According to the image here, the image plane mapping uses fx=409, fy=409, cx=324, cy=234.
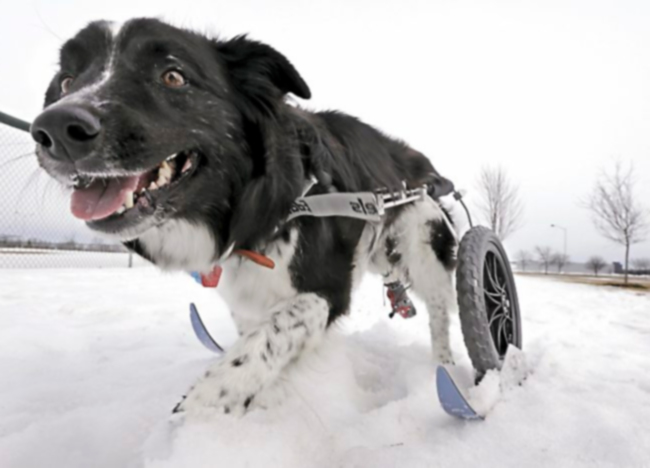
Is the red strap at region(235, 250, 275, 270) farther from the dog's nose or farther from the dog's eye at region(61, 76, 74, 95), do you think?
the dog's eye at region(61, 76, 74, 95)

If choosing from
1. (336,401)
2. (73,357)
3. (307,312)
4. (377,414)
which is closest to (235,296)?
(307,312)

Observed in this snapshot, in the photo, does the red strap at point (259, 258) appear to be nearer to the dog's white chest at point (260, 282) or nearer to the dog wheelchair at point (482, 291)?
the dog's white chest at point (260, 282)

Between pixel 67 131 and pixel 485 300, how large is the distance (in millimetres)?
2302

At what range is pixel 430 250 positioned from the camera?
322cm

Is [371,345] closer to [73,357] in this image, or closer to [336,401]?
[336,401]

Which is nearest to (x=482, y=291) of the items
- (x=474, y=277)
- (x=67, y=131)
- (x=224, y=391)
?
(x=474, y=277)

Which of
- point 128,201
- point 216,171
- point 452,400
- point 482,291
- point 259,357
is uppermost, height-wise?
point 216,171

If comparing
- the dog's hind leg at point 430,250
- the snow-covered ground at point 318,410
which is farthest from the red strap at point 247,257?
the dog's hind leg at point 430,250

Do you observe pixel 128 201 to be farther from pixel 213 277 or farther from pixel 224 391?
pixel 224 391

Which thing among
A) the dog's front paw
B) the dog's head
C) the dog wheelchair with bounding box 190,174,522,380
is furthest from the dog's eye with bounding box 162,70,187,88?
the dog's front paw

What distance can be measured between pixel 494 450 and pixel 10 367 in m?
2.56

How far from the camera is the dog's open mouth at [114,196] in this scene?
155 cm

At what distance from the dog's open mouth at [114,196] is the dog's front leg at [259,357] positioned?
0.70 metres

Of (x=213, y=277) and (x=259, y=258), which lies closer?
(x=259, y=258)
